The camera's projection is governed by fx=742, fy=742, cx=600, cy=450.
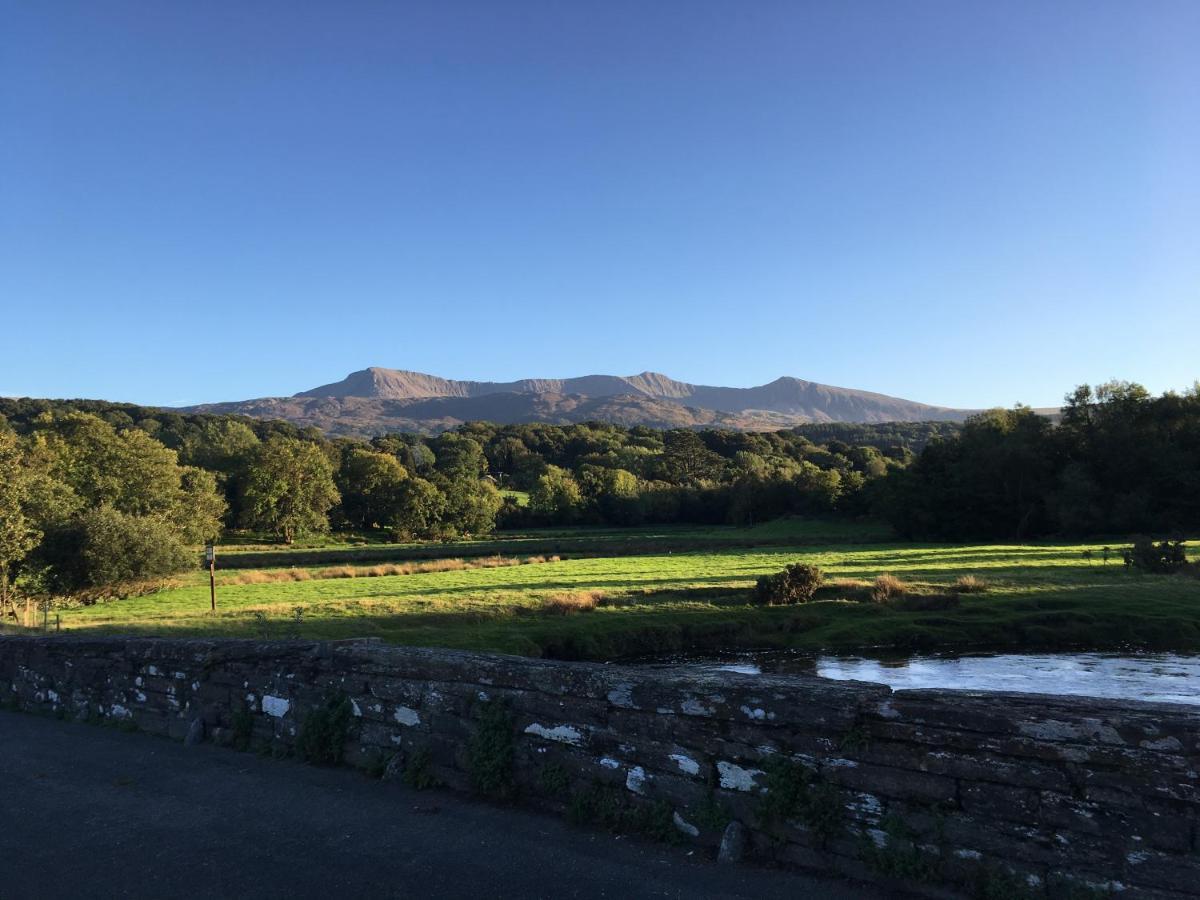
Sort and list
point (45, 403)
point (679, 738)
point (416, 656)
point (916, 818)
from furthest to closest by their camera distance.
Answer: point (45, 403)
point (416, 656)
point (679, 738)
point (916, 818)

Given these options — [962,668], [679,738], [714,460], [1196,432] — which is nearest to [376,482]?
[714,460]

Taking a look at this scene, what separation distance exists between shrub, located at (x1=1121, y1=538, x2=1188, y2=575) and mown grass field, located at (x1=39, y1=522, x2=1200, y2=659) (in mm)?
926

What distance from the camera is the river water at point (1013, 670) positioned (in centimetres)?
2011

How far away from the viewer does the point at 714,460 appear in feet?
506

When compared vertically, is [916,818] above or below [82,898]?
above

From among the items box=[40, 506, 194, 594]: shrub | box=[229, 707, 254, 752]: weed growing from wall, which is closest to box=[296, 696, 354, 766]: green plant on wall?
box=[229, 707, 254, 752]: weed growing from wall

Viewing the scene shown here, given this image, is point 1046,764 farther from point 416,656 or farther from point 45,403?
point 45,403

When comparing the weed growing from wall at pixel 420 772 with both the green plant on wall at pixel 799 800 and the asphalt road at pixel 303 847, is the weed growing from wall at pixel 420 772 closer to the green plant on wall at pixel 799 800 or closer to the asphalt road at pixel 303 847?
the asphalt road at pixel 303 847

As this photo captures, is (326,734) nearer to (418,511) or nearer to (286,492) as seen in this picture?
(286,492)

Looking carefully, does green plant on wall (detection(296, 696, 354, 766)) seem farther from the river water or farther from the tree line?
the tree line

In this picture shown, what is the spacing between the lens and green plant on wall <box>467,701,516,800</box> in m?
6.00

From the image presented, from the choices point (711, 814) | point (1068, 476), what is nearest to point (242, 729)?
point (711, 814)

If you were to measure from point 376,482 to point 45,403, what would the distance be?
78.7 metres

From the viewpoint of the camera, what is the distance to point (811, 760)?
15.7ft
